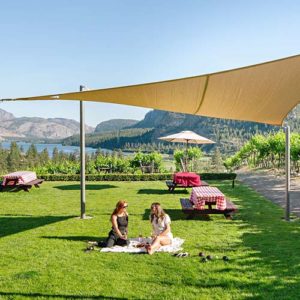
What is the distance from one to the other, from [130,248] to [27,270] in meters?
1.54

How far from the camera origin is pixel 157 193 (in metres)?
12.3

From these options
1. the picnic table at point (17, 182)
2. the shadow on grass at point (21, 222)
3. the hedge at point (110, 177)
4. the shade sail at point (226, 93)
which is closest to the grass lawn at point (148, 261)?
the shadow on grass at point (21, 222)

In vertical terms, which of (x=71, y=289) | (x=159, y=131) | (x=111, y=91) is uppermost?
(x=159, y=131)

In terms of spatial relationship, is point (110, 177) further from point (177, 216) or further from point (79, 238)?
point (79, 238)

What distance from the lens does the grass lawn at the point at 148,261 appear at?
3.72 meters

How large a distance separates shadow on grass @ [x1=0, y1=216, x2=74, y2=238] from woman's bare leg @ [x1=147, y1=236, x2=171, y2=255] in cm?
284

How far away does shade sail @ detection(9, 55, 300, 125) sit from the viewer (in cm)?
473

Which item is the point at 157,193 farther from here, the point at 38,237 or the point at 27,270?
the point at 27,270

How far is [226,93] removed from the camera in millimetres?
5734

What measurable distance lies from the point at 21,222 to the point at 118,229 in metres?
2.88

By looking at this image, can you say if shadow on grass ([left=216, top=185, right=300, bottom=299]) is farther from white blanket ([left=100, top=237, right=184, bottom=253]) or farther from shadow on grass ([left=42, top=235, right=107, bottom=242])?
shadow on grass ([left=42, top=235, right=107, bottom=242])

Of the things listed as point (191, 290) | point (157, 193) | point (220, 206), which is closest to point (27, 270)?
point (191, 290)

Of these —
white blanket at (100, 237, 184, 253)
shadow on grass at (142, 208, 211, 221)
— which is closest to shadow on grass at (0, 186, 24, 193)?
shadow on grass at (142, 208, 211, 221)

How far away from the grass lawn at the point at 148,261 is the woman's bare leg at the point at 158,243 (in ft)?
0.38
